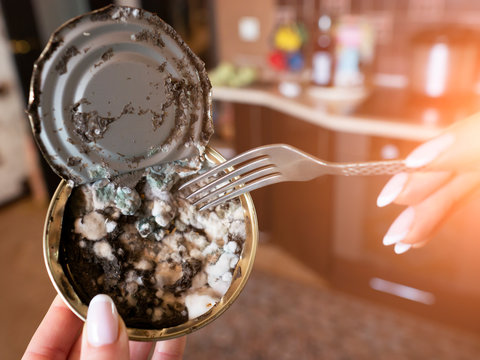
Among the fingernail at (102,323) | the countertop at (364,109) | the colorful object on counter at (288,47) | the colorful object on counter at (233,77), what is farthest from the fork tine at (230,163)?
the colorful object on counter at (288,47)

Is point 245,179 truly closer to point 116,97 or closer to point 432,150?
point 116,97

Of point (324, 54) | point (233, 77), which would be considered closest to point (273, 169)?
point (324, 54)

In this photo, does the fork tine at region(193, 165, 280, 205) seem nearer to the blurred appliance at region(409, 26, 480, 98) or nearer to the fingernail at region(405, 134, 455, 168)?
the fingernail at region(405, 134, 455, 168)

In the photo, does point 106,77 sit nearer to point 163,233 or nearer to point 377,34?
point 163,233

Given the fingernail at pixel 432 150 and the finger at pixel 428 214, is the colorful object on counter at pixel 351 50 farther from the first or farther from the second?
the fingernail at pixel 432 150

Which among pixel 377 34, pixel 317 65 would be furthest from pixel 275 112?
pixel 377 34

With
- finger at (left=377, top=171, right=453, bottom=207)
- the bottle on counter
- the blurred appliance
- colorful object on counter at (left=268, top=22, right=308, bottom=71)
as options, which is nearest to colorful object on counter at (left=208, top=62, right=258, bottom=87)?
colorful object on counter at (left=268, top=22, right=308, bottom=71)
